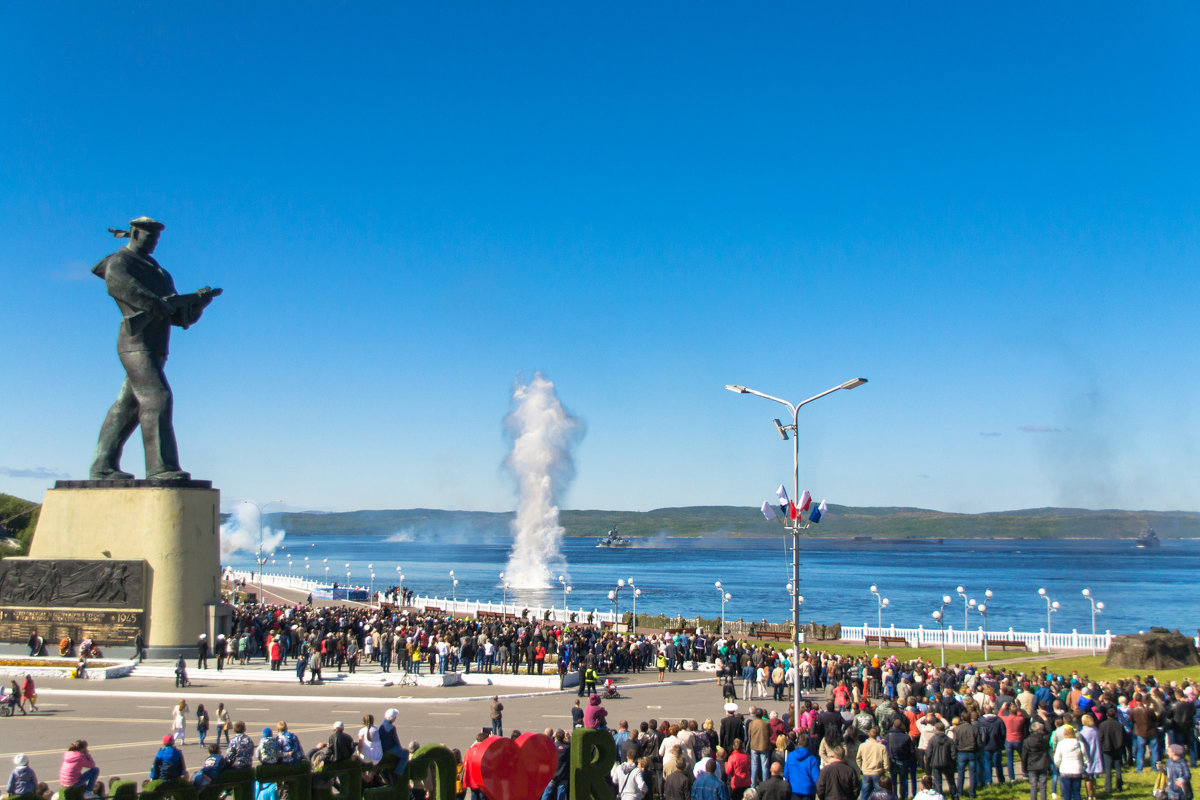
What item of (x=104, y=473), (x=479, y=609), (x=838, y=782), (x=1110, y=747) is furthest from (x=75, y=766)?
(x=479, y=609)

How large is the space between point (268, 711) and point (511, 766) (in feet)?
51.1

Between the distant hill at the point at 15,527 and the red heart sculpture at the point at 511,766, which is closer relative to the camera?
the red heart sculpture at the point at 511,766

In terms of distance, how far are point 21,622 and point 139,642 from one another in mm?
3914

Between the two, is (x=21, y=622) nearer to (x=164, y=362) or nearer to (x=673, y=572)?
(x=164, y=362)

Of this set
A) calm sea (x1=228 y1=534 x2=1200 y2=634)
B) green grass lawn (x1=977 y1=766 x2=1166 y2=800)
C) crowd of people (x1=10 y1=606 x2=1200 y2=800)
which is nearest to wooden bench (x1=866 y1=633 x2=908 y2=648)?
calm sea (x1=228 y1=534 x2=1200 y2=634)

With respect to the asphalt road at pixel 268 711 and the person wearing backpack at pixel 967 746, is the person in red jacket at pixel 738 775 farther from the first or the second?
the asphalt road at pixel 268 711

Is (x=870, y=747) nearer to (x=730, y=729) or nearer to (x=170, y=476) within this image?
(x=730, y=729)

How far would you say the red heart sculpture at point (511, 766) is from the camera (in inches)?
303

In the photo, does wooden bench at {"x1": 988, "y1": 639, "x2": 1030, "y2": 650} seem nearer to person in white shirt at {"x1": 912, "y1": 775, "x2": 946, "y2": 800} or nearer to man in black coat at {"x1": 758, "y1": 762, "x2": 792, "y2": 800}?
person in white shirt at {"x1": 912, "y1": 775, "x2": 946, "y2": 800}

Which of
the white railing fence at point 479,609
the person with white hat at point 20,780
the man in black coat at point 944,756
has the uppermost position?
the person with white hat at point 20,780

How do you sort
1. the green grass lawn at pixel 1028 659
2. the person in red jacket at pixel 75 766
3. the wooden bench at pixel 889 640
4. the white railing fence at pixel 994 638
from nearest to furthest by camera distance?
the person in red jacket at pixel 75 766 < the green grass lawn at pixel 1028 659 < the white railing fence at pixel 994 638 < the wooden bench at pixel 889 640

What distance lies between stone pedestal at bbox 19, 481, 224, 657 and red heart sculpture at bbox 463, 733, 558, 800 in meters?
23.0

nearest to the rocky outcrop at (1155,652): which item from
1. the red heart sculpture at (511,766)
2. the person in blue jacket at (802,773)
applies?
the person in blue jacket at (802,773)

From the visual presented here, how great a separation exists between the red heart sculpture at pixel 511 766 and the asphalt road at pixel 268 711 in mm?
8793
